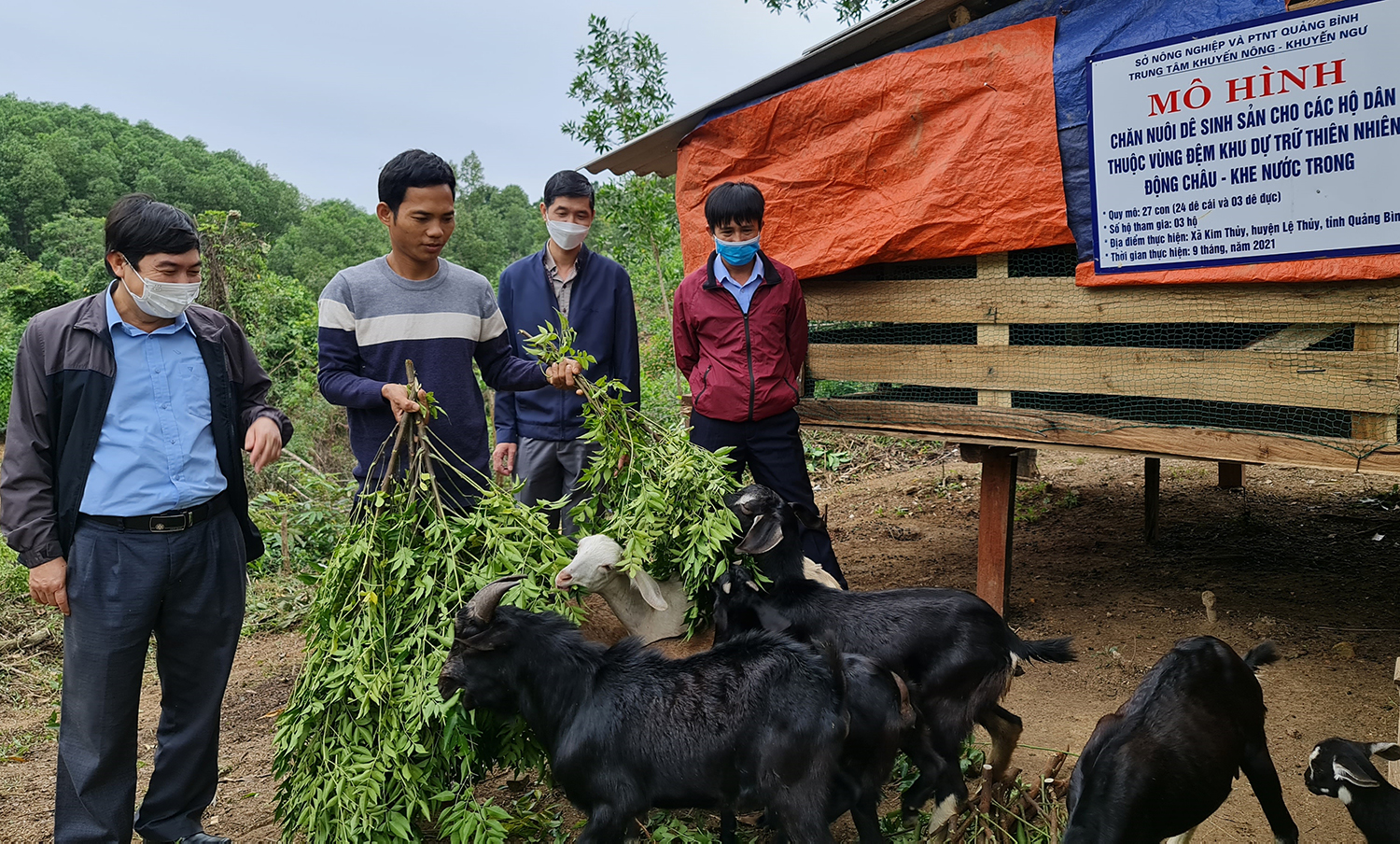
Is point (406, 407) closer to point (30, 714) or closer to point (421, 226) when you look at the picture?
point (421, 226)

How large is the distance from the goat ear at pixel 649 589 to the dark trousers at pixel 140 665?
1.51m

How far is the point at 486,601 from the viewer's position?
3.16 metres

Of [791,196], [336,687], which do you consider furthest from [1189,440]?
[336,687]

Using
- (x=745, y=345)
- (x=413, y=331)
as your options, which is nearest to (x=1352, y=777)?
(x=745, y=345)

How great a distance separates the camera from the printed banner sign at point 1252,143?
382cm

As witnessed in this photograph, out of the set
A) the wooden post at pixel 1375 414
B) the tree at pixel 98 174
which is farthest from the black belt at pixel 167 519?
the tree at pixel 98 174

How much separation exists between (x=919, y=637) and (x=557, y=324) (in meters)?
2.65

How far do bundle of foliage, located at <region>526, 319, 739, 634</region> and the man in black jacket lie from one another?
4.04ft

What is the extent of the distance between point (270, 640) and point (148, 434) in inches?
161

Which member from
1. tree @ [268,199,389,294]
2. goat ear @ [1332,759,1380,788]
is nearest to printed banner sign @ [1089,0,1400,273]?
goat ear @ [1332,759,1380,788]

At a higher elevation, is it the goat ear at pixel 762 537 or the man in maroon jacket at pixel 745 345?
the man in maroon jacket at pixel 745 345

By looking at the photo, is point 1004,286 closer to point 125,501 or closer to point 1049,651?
point 1049,651

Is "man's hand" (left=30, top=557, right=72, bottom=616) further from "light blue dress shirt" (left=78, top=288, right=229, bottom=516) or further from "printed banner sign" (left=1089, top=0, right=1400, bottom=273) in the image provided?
"printed banner sign" (left=1089, top=0, right=1400, bottom=273)

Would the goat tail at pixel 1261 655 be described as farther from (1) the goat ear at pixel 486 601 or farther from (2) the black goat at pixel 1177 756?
(1) the goat ear at pixel 486 601
